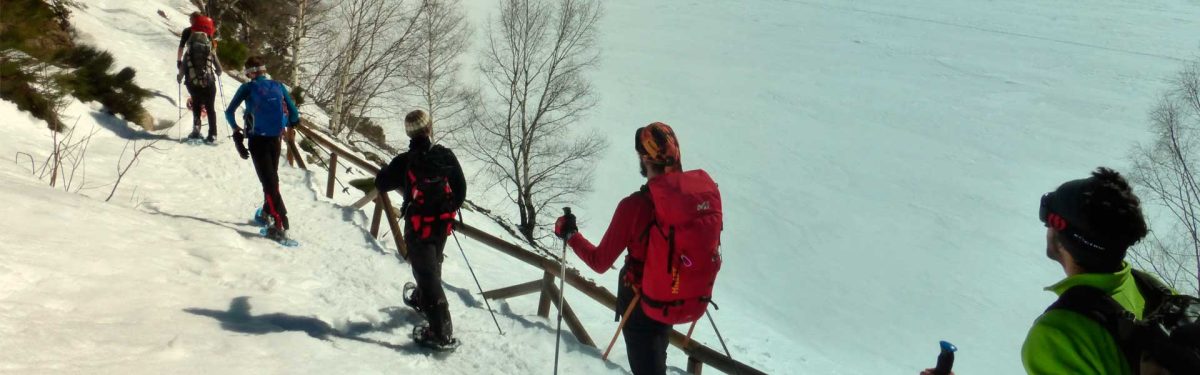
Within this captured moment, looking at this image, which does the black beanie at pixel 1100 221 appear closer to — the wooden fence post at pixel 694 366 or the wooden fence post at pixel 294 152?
the wooden fence post at pixel 694 366

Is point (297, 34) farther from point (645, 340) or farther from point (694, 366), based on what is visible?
point (645, 340)

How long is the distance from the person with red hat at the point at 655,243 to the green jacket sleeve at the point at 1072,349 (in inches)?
61.4

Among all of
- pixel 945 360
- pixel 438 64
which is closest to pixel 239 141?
pixel 945 360

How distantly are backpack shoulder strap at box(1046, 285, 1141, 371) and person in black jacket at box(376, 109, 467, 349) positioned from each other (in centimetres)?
334

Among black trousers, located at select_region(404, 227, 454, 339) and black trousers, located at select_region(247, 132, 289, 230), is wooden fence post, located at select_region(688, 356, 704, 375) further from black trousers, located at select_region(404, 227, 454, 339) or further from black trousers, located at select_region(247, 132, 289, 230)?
black trousers, located at select_region(247, 132, 289, 230)

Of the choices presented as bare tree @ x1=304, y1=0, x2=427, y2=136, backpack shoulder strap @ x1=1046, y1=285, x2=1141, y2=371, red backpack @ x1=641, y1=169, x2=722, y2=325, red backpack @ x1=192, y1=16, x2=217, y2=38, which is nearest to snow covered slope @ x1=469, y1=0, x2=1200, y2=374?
bare tree @ x1=304, y1=0, x2=427, y2=136

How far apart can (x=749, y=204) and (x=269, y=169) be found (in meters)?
24.0

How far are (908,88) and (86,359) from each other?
1644 inches

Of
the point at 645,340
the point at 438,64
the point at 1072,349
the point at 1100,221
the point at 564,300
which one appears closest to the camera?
the point at 1072,349

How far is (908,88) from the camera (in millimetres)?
38938

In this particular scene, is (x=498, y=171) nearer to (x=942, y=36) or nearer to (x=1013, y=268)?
(x=1013, y=268)

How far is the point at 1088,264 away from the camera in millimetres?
1798

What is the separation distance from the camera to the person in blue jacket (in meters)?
5.78

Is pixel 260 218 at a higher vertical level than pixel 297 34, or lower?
lower
